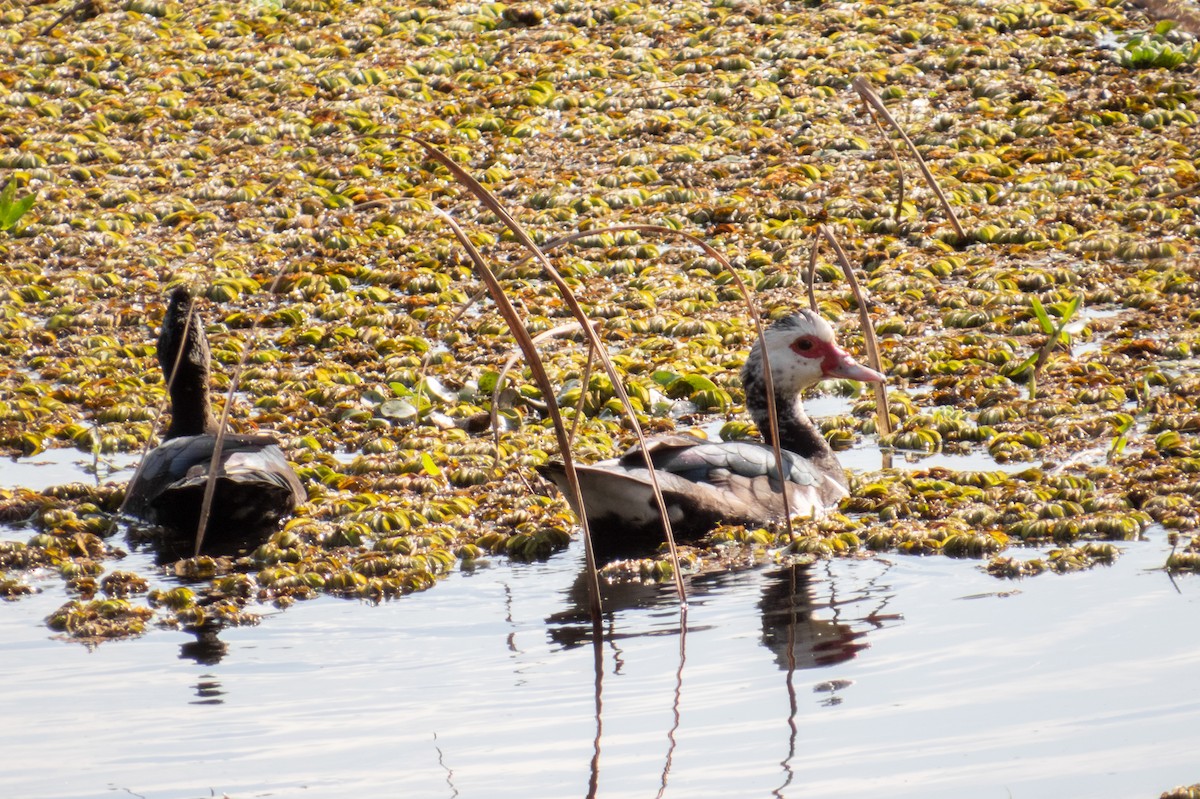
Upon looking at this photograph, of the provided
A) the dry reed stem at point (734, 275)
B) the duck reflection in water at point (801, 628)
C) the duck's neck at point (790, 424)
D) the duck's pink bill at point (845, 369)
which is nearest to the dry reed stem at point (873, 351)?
the duck's pink bill at point (845, 369)

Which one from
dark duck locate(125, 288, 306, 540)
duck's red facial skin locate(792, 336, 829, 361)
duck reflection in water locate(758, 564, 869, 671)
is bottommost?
duck reflection in water locate(758, 564, 869, 671)

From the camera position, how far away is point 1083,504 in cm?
731

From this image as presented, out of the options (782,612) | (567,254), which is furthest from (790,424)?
(567,254)

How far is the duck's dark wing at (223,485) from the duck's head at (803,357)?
252 cm

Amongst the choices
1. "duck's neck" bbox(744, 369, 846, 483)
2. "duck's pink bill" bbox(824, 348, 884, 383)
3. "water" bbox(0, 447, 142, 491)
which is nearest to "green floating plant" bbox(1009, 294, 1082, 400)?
"duck's pink bill" bbox(824, 348, 884, 383)

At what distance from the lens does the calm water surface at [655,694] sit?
4.96 m

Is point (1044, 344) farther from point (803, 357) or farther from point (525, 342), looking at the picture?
point (525, 342)

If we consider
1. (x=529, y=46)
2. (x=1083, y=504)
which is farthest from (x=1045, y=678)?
(x=529, y=46)

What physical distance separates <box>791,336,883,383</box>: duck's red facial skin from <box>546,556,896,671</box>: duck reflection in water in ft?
5.49

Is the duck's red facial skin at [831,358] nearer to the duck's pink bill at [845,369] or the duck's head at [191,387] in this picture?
the duck's pink bill at [845,369]

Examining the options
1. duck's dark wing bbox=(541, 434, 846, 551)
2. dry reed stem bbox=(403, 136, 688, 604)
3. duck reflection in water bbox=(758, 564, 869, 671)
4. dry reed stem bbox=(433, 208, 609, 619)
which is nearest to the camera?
dry reed stem bbox=(403, 136, 688, 604)

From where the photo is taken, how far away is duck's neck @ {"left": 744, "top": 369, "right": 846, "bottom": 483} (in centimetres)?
831

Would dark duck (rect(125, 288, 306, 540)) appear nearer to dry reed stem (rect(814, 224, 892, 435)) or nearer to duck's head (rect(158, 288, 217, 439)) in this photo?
duck's head (rect(158, 288, 217, 439))

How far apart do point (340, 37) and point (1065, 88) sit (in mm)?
7147
